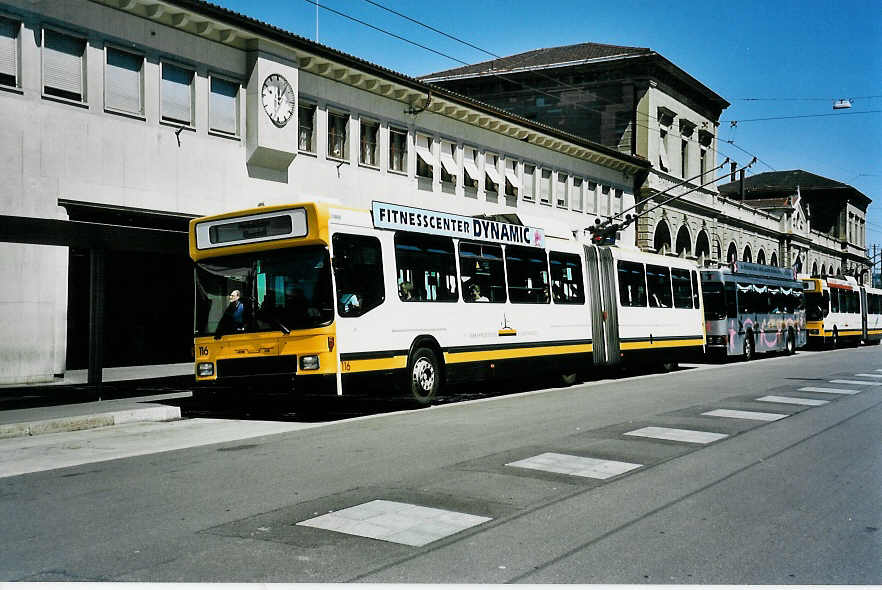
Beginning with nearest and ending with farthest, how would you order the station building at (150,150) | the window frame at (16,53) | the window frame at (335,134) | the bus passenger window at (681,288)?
1. the window frame at (16,53)
2. the station building at (150,150)
3. the bus passenger window at (681,288)
4. the window frame at (335,134)

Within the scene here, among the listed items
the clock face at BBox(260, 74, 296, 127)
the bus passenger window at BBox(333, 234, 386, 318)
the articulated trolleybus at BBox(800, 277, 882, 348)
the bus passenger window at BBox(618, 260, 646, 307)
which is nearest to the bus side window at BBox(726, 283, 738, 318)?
the bus passenger window at BBox(618, 260, 646, 307)

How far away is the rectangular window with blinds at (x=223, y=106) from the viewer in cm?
2358

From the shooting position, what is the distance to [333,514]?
6531 mm

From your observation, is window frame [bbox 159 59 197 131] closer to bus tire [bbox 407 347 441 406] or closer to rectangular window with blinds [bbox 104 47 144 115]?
rectangular window with blinds [bbox 104 47 144 115]

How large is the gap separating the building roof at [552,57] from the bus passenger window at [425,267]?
126ft

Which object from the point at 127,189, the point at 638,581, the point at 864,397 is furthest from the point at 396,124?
the point at 638,581

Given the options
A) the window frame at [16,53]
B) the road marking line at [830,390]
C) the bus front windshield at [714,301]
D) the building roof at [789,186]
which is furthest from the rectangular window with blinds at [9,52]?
the building roof at [789,186]

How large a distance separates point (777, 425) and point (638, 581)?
317 inches

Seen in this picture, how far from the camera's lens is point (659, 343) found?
23.5 meters

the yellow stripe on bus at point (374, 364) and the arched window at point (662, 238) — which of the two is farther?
the arched window at point (662, 238)

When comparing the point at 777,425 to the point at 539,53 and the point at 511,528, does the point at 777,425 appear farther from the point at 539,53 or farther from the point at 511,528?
the point at 539,53

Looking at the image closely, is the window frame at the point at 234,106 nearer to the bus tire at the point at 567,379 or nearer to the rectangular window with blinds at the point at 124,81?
the rectangular window with blinds at the point at 124,81

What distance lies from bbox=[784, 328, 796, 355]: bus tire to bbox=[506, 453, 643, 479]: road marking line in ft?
97.5

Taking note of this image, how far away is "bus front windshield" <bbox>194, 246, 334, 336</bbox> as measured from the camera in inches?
497
